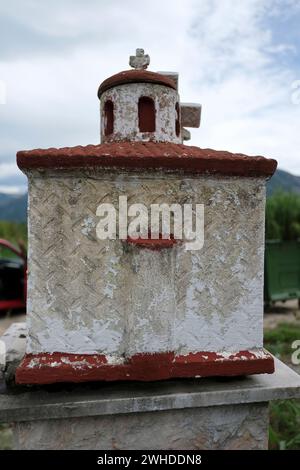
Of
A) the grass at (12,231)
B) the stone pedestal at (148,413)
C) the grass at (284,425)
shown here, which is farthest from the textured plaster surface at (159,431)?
the grass at (12,231)

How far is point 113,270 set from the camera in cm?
233

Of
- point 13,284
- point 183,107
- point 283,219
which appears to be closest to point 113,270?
point 183,107

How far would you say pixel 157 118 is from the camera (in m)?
2.79

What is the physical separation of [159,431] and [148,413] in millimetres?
144

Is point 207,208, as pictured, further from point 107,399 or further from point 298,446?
point 298,446

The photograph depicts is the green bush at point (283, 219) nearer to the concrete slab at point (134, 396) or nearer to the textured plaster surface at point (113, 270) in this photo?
the concrete slab at point (134, 396)

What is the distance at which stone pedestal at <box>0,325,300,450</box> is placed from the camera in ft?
7.63

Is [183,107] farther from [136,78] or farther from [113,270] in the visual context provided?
[113,270]

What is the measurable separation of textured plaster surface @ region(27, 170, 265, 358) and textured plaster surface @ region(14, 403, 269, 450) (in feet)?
1.56

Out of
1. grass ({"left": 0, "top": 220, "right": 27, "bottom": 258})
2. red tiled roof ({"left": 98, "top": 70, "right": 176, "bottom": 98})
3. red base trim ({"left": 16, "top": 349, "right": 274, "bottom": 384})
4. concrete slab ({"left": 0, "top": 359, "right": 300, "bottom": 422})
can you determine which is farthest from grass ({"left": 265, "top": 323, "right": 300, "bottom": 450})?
grass ({"left": 0, "top": 220, "right": 27, "bottom": 258})

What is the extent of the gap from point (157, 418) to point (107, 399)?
0.40 m

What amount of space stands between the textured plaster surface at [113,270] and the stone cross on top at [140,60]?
103cm

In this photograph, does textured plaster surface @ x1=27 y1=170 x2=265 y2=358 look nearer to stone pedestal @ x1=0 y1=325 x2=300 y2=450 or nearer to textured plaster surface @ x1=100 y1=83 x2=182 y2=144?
stone pedestal @ x1=0 y1=325 x2=300 y2=450
